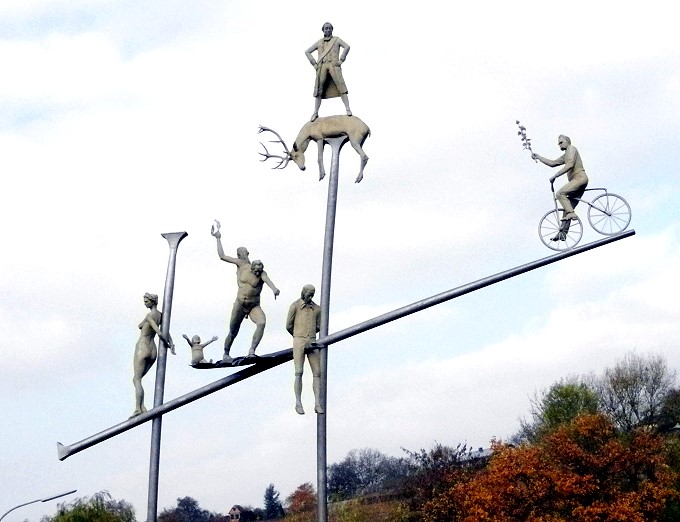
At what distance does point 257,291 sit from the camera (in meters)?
14.9

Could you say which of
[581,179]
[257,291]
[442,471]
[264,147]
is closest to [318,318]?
[257,291]

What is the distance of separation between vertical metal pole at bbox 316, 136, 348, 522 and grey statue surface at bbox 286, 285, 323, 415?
0.05 meters

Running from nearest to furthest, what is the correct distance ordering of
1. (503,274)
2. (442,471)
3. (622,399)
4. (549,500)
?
(503,274)
(549,500)
(442,471)
(622,399)

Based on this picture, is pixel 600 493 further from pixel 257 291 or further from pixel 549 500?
pixel 257 291

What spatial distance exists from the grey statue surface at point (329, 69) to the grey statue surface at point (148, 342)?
268 cm

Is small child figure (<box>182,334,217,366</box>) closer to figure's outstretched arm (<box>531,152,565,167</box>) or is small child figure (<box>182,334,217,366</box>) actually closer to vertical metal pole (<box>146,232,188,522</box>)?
vertical metal pole (<box>146,232,188,522</box>)

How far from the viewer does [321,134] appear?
50.1 ft

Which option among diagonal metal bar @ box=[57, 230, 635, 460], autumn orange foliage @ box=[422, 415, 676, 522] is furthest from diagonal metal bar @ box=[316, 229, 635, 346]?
autumn orange foliage @ box=[422, 415, 676, 522]

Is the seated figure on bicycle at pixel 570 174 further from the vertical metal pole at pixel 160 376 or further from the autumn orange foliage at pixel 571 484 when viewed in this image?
the autumn orange foliage at pixel 571 484

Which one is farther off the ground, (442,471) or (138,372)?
(442,471)

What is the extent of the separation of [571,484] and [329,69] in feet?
133

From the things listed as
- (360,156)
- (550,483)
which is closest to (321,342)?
(360,156)

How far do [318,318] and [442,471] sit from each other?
52122 millimetres

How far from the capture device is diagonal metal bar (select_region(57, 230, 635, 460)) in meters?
13.8
